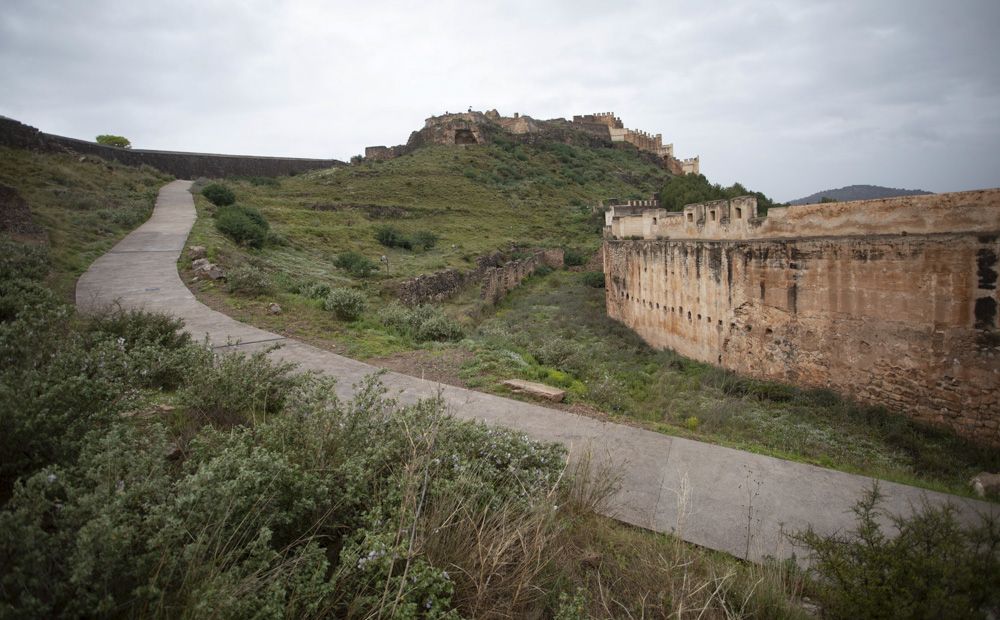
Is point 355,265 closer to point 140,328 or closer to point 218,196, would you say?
point 218,196

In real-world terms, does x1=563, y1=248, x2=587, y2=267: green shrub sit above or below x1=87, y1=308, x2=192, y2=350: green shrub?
above

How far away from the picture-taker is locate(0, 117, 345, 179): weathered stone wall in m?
24.8

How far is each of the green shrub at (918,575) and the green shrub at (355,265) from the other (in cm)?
1599

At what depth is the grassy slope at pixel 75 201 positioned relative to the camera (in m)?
11.5

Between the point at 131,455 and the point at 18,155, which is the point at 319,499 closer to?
the point at 131,455

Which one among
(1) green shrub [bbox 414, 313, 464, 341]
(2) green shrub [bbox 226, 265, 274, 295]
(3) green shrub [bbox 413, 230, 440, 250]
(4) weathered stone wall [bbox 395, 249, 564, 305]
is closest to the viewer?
(1) green shrub [bbox 414, 313, 464, 341]

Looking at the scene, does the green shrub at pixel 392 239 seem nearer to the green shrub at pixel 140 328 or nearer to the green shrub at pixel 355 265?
the green shrub at pixel 355 265

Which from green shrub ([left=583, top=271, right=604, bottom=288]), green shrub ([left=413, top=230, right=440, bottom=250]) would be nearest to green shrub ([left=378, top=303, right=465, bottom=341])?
green shrub ([left=413, top=230, right=440, bottom=250])

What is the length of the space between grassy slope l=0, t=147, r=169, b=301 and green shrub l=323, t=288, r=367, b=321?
3.98 meters

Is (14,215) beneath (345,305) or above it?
above

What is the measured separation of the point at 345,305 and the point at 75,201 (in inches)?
633

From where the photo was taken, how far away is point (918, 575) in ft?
7.45

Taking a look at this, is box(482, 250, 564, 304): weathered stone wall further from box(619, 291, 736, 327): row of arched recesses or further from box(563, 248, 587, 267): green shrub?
box(619, 291, 736, 327): row of arched recesses

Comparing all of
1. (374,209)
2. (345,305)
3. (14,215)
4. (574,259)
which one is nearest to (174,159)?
(374,209)
